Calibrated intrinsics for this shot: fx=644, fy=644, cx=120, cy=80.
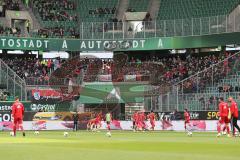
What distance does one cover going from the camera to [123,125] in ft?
185

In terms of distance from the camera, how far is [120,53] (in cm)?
7188

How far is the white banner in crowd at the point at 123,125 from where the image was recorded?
52031mm

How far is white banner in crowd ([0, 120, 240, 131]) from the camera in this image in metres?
52.0

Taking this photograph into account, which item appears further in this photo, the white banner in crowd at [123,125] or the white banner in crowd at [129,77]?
the white banner in crowd at [129,77]

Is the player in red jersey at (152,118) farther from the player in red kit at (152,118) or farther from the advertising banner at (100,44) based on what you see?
the advertising banner at (100,44)

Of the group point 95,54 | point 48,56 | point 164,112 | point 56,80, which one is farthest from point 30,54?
point 164,112

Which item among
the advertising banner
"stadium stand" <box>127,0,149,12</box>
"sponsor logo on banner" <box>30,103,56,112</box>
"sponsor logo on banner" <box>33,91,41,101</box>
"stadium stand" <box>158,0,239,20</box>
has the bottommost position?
"sponsor logo on banner" <box>30,103,56,112</box>

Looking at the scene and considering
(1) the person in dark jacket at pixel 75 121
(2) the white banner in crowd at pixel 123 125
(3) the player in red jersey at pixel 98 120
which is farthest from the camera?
(3) the player in red jersey at pixel 98 120

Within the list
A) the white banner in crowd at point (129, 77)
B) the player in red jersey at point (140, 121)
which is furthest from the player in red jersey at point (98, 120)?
the white banner in crowd at point (129, 77)

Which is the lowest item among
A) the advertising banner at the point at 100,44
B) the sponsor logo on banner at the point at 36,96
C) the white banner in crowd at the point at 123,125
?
the white banner in crowd at the point at 123,125

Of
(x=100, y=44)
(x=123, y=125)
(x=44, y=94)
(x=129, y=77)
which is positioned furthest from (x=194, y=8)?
(x=44, y=94)

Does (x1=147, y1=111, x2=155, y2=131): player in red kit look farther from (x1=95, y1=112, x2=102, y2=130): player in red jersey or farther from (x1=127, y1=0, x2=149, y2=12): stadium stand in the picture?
(x1=127, y1=0, x2=149, y2=12): stadium stand

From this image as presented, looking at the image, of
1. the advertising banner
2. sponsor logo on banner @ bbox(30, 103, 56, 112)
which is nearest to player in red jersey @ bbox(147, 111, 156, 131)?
sponsor logo on banner @ bbox(30, 103, 56, 112)

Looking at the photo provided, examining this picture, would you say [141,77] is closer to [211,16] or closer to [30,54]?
[211,16]
